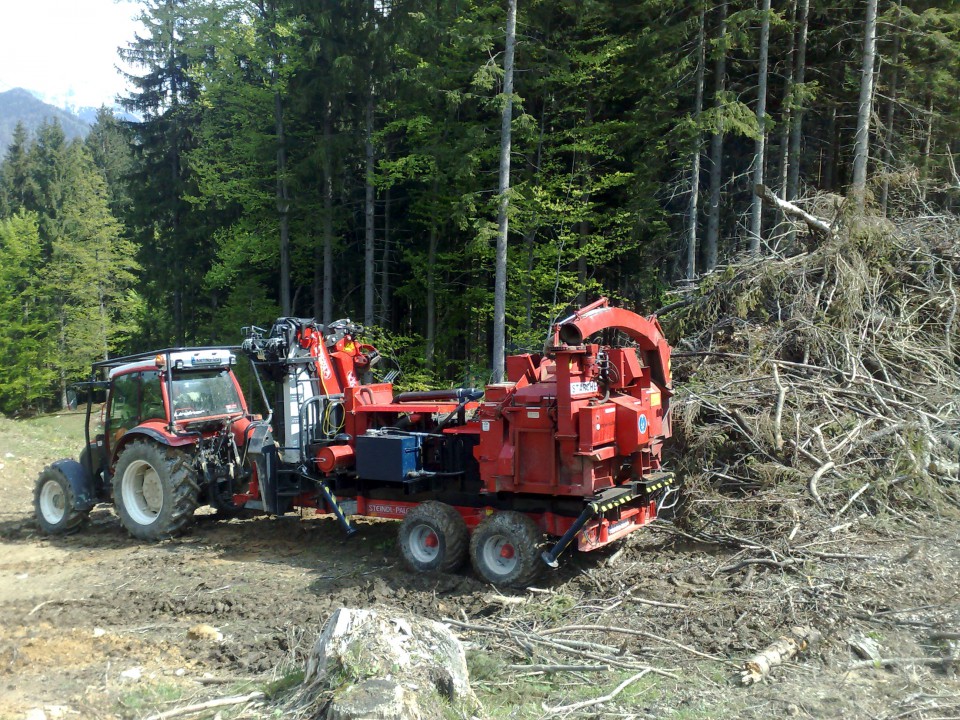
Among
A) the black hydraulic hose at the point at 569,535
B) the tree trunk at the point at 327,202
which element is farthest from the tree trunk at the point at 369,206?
the black hydraulic hose at the point at 569,535

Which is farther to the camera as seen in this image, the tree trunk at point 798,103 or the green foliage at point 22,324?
the green foliage at point 22,324

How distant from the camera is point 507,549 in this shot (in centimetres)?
745

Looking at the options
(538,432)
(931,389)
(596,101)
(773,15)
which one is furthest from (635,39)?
(538,432)

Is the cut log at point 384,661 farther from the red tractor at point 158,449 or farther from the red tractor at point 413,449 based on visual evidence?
the red tractor at point 158,449

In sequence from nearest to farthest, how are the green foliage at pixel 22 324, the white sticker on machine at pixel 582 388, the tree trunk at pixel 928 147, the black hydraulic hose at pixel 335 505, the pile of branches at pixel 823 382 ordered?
the white sticker on machine at pixel 582 388
the pile of branches at pixel 823 382
the black hydraulic hose at pixel 335 505
the tree trunk at pixel 928 147
the green foliage at pixel 22 324

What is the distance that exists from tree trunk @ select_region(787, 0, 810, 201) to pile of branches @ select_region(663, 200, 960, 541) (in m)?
6.18

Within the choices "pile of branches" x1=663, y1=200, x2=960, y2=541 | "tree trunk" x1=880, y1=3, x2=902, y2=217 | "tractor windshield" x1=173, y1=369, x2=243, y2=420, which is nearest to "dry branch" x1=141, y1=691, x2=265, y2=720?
"pile of branches" x1=663, y1=200, x2=960, y2=541

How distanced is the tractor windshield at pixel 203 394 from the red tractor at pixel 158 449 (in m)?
0.01

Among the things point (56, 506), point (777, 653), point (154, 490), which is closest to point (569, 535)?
point (777, 653)

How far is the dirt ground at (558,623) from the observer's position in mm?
5012

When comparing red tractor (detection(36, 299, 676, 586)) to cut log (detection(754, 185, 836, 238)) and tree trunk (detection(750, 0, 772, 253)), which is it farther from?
tree trunk (detection(750, 0, 772, 253))

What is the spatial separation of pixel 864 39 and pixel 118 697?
1702 centimetres

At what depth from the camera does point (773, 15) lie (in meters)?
15.7

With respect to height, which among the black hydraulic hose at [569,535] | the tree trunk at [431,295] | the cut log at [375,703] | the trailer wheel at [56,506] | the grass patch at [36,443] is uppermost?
the tree trunk at [431,295]
